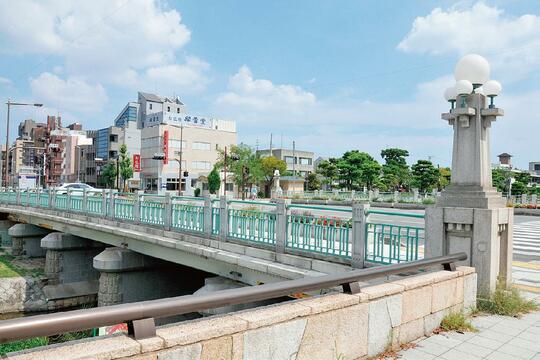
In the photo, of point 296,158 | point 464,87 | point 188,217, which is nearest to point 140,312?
point 464,87

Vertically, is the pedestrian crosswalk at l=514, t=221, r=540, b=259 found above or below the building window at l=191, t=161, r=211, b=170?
below

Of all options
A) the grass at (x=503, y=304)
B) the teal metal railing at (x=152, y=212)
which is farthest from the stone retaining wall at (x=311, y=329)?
the teal metal railing at (x=152, y=212)

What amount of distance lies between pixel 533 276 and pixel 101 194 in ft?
48.1

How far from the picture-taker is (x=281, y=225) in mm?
8742

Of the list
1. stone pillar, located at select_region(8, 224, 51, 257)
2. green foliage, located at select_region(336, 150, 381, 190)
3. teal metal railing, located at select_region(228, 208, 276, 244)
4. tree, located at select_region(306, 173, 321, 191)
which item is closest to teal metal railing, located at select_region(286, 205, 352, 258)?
teal metal railing, located at select_region(228, 208, 276, 244)

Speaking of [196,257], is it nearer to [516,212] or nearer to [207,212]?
[207,212]

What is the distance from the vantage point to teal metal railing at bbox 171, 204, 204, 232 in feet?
36.8

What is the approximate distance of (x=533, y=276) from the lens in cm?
980

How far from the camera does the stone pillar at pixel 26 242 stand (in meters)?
25.8

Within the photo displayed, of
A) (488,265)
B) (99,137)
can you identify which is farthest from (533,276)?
(99,137)

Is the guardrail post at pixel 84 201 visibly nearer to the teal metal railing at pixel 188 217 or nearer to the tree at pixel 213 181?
the teal metal railing at pixel 188 217

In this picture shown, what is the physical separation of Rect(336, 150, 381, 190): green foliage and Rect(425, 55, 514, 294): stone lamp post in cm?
4696

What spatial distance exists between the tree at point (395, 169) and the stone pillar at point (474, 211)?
51914 millimetres

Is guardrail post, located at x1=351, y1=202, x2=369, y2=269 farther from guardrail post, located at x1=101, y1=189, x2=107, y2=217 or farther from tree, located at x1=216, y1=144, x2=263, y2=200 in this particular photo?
tree, located at x1=216, y1=144, x2=263, y2=200
